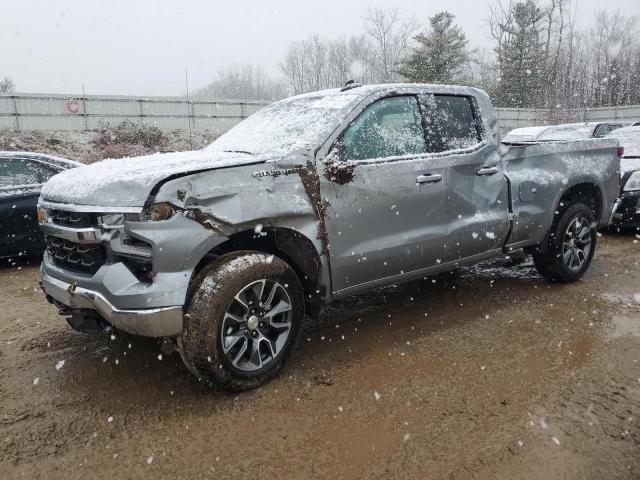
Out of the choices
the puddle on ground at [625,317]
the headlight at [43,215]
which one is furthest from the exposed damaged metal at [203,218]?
the puddle on ground at [625,317]

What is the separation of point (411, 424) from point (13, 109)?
22322 millimetres

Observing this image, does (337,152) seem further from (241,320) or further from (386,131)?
(241,320)

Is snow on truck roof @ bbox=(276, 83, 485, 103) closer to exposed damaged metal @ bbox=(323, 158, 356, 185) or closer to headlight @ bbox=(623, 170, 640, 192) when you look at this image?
exposed damaged metal @ bbox=(323, 158, 356, 185)

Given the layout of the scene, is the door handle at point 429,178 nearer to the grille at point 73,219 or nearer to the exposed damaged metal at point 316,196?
the exposed damaged metal at point 316,196

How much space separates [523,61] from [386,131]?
43.5m

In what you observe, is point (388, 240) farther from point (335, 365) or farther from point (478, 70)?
point (478, 70)

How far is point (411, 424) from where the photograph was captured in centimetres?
279

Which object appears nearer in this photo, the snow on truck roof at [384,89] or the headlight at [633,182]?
the snow on truck roof at [384,89]

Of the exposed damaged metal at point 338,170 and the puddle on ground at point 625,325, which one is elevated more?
the exposed damaged metal at point 338,170

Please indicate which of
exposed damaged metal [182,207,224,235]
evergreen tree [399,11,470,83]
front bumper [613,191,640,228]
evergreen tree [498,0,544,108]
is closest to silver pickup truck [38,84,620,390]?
exposed damaged metal [182,207,224,235]

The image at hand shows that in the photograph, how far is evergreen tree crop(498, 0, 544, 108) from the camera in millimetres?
41750

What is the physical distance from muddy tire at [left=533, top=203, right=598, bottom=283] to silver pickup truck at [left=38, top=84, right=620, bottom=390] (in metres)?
0.32

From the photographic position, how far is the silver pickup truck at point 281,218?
2.85 m

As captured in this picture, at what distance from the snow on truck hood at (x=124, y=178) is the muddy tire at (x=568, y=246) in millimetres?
3100
